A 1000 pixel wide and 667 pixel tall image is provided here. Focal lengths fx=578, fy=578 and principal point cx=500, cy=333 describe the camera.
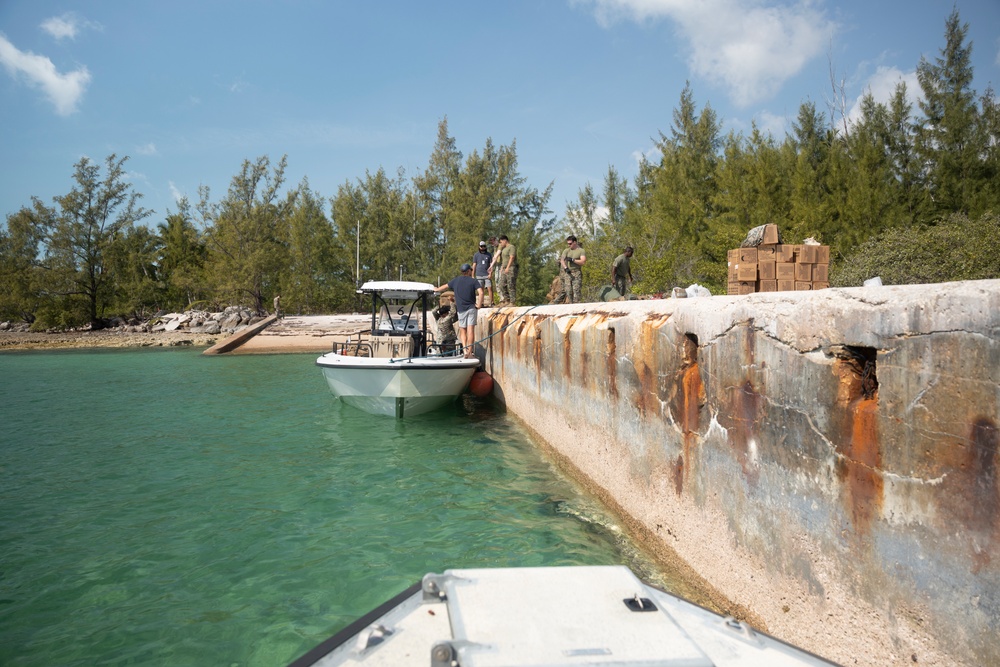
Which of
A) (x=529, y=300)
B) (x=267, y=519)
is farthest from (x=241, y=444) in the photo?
(x=529, y=300)

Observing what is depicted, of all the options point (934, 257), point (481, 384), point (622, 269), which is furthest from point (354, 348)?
point (934, 257)

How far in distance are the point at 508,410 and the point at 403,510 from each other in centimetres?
539

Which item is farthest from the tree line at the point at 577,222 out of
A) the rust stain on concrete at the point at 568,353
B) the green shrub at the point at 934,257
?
the rust stain on concrete at the point at 568,353

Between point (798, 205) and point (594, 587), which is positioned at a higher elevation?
point (798, 205)

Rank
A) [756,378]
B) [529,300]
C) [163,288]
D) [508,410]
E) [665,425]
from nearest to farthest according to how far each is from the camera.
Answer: [756,378]
[665,425]
[508,410]
[529,300]
[163,288]

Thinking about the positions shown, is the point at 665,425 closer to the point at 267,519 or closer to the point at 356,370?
the point at 267,519

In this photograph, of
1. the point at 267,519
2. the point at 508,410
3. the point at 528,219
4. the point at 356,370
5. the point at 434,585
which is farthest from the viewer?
the point at 528,219

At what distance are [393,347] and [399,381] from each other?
1041 millimetres

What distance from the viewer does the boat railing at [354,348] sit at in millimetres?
11709

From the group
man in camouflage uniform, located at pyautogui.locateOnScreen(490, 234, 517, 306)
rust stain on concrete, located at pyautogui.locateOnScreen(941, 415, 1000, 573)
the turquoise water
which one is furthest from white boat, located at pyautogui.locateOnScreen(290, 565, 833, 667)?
man in camouflage uniform, located at pyautogui.locateOnScreen(490, 234, 517, 306)

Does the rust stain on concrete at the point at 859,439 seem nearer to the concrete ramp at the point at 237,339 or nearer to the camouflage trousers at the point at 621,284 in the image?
the camouflage trousers at the point at 621,284

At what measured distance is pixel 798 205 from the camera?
72.6ft

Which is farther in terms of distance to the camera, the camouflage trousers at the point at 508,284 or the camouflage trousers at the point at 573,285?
the camouflage trousers at the point at 508,284

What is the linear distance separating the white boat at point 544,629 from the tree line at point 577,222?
1300 centimetres
